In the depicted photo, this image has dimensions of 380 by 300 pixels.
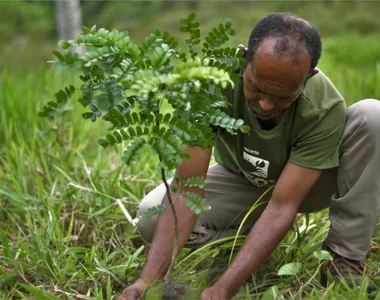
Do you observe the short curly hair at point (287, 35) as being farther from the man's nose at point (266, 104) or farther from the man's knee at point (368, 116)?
the man's knee at point (368, 116)

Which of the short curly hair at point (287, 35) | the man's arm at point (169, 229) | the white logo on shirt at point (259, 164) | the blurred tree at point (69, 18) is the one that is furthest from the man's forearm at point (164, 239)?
the blurred tree at point (69, 18)

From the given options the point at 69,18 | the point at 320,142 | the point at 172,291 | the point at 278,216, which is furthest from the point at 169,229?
the point at 69,18

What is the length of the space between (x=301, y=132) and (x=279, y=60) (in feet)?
1.20

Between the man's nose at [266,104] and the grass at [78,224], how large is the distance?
59cm

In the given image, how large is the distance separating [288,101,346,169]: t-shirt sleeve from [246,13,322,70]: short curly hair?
244 millimetres

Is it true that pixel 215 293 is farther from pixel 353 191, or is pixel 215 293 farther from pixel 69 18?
pixel 69 18

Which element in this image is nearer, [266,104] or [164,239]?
[266,104]

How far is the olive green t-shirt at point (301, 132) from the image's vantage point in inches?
78.4

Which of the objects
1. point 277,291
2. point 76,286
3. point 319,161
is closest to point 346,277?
point 277,291

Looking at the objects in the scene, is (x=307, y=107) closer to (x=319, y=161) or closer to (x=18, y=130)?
(x=319, y=161)

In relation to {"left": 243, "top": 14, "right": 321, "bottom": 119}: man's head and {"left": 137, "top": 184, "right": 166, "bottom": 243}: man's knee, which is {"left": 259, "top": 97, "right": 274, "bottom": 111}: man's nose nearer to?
{"left": 243, "top": 14, "right": 321, "bottom": 119}: man's head

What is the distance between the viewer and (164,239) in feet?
6.53

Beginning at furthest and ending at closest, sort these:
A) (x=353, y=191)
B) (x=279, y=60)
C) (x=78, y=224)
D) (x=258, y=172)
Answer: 1. (x=78, y=224)
2. (x=258, y=172)
3. (x=353, y=191)
4. (x=279, y=60)

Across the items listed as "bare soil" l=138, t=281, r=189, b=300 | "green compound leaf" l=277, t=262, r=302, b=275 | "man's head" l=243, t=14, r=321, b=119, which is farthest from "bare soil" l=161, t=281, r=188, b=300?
"man's head" l=243, t=14, r=321, b=119
